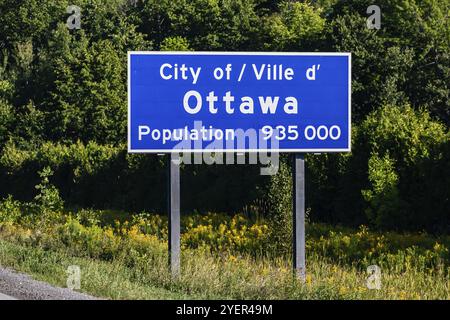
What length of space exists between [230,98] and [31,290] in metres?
5.01

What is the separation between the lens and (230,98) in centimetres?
1491

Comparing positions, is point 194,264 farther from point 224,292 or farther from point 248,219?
point 248,219

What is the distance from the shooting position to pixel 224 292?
41.2 feet

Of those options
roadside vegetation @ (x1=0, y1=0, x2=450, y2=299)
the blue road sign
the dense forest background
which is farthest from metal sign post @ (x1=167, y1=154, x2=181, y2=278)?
the dense forest background

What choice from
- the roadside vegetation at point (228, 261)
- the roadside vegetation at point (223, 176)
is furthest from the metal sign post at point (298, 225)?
the roadside vegetation at point (223, 176)

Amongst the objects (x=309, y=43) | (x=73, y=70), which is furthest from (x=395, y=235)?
(x=73, y=70)

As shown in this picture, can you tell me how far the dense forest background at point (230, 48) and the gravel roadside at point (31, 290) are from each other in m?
7.71

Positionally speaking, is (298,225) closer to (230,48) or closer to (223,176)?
(223,176)

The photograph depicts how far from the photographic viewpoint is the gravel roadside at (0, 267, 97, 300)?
1085cm

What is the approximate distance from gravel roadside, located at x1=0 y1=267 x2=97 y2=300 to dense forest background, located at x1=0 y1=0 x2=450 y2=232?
7.71 m

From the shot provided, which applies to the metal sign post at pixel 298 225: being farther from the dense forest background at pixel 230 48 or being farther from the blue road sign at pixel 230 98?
the dense forest background at pixel 230 48

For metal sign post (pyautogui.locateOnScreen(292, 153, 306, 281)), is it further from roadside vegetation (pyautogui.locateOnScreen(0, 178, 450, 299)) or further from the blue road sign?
the blue road sign

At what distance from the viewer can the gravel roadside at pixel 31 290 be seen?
10.9 meters

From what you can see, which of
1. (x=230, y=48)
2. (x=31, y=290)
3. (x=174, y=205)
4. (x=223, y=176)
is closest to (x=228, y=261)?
(x=174, y=205)
